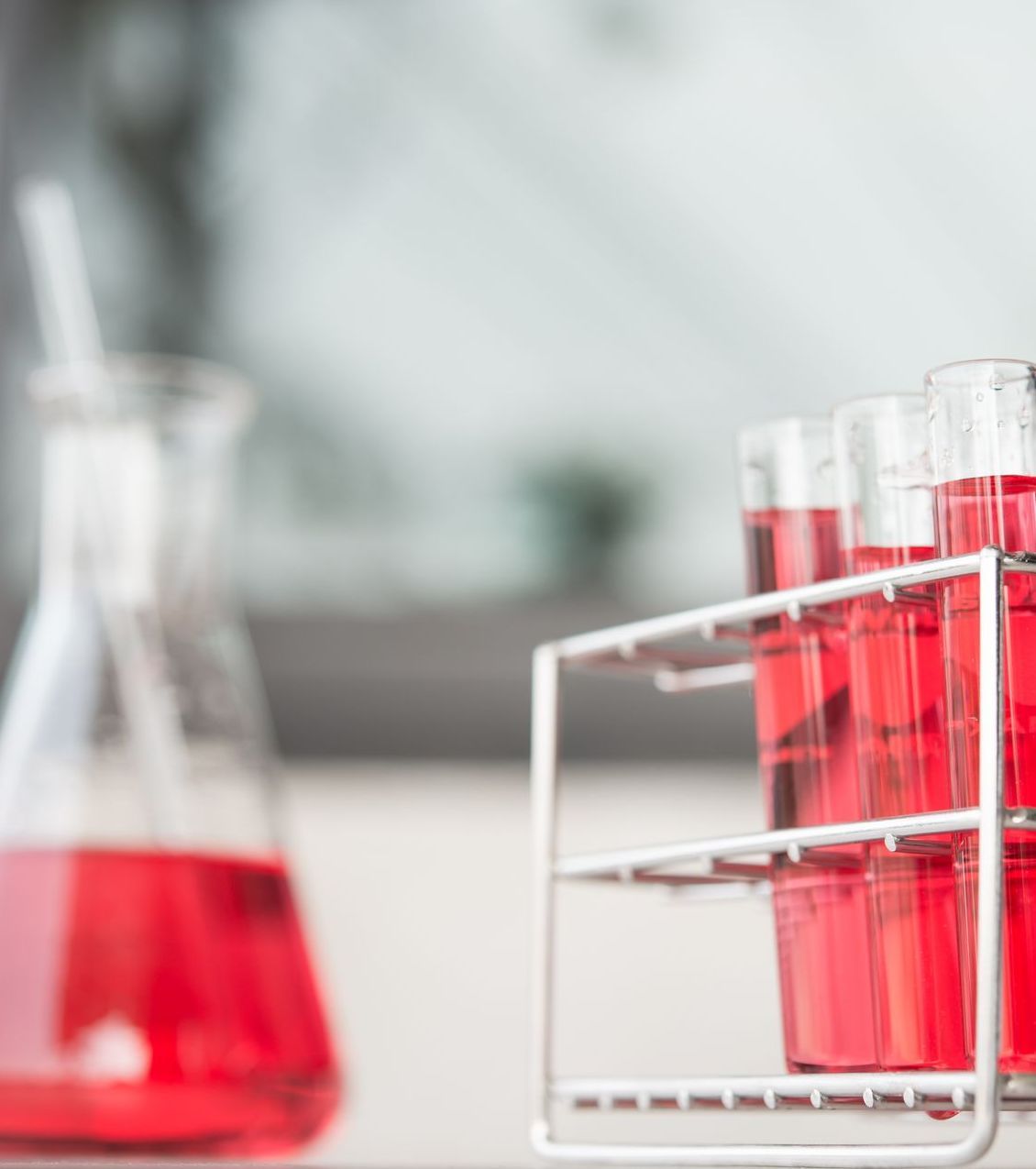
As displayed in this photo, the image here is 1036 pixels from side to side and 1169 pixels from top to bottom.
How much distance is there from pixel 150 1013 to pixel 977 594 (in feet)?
1.16

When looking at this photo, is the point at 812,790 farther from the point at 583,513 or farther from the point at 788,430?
the point at 583,513

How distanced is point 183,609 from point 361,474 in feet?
1.00

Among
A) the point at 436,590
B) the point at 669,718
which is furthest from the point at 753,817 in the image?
the point at 436,590

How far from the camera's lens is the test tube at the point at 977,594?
1.03 ft

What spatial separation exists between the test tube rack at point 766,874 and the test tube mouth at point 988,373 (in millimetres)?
38

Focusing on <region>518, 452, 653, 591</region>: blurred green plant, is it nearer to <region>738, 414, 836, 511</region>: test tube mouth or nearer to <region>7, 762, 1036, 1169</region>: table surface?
<region>7, 762, 1036, 1169</region>: table surface

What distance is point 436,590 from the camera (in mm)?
894

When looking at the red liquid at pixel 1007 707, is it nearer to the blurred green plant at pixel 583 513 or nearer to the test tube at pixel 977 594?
the test tube at pixel 977 594

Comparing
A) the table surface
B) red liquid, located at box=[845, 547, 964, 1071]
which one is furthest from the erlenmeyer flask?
red liquid, located at box=[845, 547, 964, 1071]

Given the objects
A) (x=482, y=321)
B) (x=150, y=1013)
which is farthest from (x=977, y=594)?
(x=482, y=321)

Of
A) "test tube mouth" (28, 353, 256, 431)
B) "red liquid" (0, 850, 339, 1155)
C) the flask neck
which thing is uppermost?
"test tube mouth" (28, 353, 256, 431)

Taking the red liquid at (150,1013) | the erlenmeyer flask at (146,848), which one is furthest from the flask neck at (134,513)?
the red liquid at (150,1013)

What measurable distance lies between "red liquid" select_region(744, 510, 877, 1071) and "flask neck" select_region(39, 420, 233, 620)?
31 cm

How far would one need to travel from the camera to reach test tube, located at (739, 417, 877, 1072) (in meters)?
0.34
